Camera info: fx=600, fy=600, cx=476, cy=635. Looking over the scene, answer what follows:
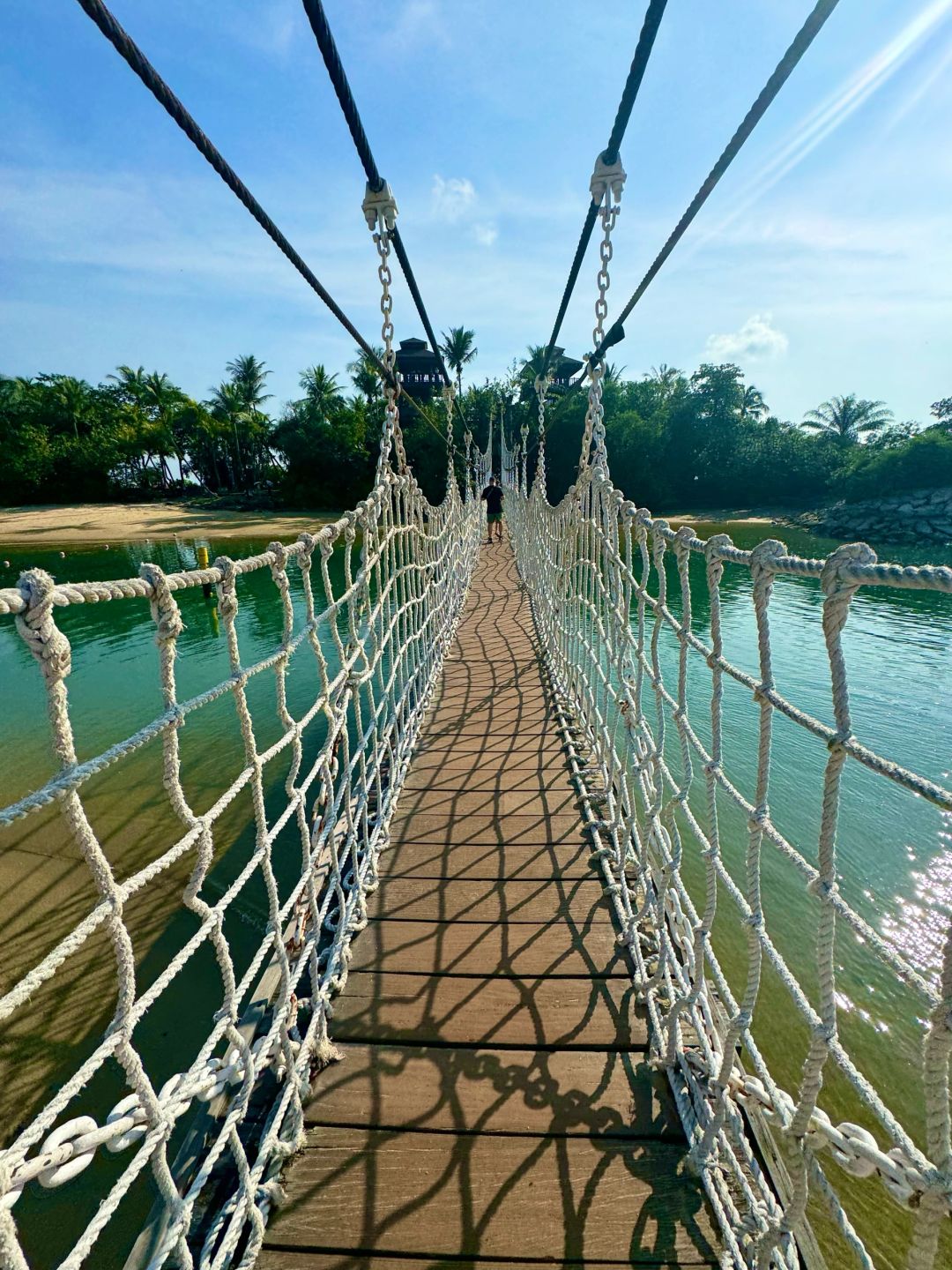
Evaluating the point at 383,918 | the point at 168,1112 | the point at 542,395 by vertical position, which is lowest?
the point at 383,918

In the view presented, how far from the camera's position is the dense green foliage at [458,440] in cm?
2231

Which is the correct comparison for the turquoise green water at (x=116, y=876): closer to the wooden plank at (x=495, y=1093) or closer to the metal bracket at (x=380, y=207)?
the wooden plank at (x=495, y=1093)

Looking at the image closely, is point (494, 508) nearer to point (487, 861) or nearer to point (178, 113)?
point (487, 861)

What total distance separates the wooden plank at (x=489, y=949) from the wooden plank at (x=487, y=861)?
19 cm

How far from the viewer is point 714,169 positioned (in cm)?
122

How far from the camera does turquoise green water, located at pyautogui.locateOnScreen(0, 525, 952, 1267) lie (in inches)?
81.4

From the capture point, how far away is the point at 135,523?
2161 cm

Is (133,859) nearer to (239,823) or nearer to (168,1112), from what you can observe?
(239,823)

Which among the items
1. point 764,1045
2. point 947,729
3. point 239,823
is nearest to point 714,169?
point 764,1045

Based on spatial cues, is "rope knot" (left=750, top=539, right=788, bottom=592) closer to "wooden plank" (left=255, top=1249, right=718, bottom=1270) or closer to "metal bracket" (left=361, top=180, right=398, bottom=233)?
"wooden plank" (left=255, top=1249, right=718, bottom=1270)

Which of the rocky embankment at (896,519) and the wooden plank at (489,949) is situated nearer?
the wooden plank at (489,949)

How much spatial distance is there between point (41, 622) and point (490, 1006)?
1.15 m

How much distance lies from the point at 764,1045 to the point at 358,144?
301 centimetres

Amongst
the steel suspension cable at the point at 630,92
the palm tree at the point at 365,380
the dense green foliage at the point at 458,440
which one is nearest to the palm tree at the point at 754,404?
the dense green foliage at the point at 458,440
